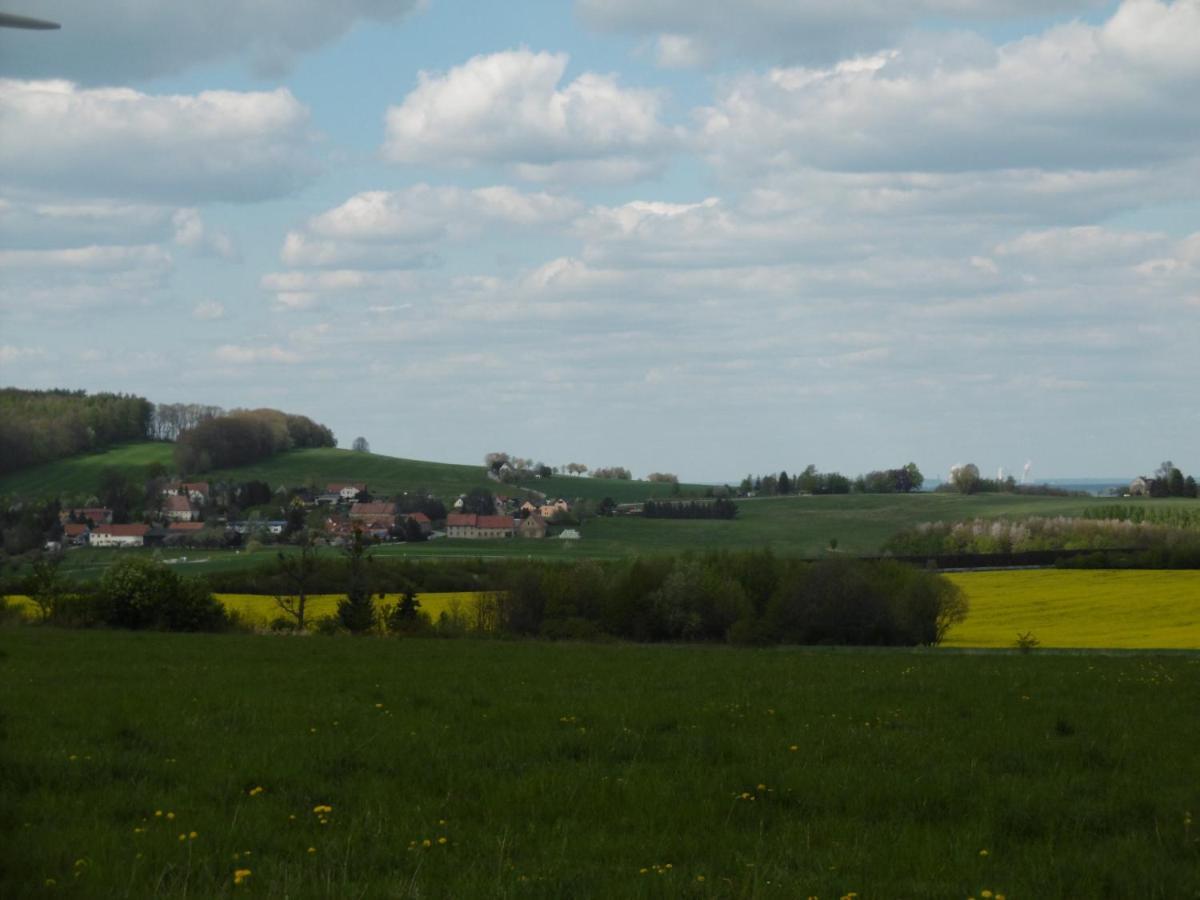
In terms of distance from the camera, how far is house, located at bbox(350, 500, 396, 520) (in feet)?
395

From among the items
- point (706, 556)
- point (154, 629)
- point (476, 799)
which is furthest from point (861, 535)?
point (476, 799)

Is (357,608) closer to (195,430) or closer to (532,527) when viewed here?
(532,527)

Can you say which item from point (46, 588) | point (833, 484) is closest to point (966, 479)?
point (833, 484)

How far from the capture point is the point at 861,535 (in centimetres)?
11638

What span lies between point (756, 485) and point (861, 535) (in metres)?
43.3

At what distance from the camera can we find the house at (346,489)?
135 m

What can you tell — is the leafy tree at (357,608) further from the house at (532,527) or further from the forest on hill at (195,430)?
the house at (532,527)

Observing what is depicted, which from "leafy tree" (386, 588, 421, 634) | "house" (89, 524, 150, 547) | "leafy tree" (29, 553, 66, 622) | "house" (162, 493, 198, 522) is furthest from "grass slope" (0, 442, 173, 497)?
"leafy tree" (386, 588, 421, 634)

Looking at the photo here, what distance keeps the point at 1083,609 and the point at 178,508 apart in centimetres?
7085

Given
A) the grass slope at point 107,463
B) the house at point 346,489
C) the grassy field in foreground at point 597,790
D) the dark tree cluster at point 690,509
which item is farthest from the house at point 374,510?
the grassy field in foreground at point 597,790

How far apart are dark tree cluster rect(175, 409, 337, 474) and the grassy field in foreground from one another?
10796 cm

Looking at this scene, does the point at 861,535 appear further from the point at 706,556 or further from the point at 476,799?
the point at 476,799

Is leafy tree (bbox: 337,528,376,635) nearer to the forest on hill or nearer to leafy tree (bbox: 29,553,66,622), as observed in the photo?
leafy tree (bbox: 29,553,66,622)

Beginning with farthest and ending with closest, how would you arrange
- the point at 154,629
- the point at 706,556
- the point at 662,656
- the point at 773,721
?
the point at 706,556, the point at 154,629, the point at 662,656, the point at 773,721
